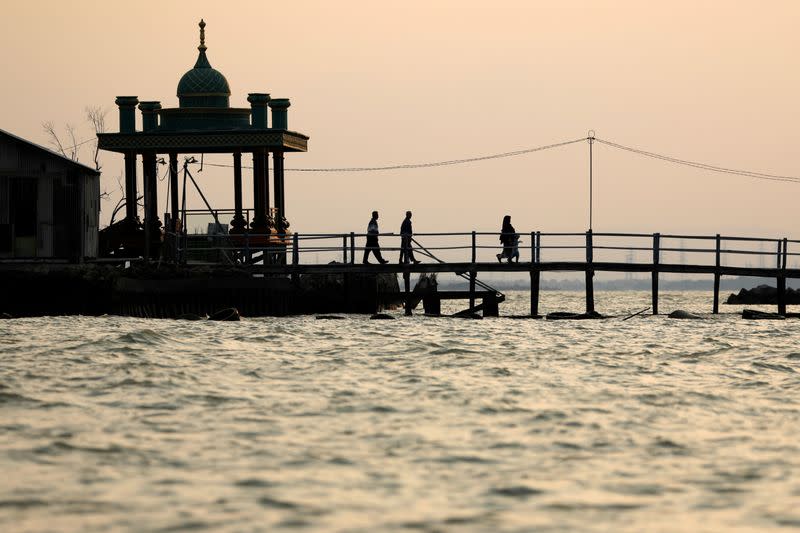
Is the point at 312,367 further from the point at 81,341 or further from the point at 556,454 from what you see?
the point at 556,454

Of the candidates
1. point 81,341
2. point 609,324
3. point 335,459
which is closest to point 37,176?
point 81,341

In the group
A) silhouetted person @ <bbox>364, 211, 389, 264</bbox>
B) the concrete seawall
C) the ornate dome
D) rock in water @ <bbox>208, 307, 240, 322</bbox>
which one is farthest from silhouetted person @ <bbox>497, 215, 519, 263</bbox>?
the ornate dome

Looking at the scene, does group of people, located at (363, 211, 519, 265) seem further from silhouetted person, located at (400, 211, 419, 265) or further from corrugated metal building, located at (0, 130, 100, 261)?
corrugated metal building, located at (0, 130, 100, 261)

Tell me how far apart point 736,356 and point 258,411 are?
10.8 m

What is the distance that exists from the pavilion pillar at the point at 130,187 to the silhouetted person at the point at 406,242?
28.3 feet

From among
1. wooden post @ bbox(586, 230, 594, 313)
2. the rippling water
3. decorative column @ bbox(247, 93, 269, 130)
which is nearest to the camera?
the rippling water

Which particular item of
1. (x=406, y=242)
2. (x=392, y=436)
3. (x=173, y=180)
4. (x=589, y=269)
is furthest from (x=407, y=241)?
(x=392, y=436)

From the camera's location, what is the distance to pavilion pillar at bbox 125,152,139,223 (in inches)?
1527

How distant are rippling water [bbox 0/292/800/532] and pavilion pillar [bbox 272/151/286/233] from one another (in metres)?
14.9

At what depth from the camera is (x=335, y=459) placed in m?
11.4

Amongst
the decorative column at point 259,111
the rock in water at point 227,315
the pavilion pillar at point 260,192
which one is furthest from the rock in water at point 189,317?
the decorative column at point 259,111

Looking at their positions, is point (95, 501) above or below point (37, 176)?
below

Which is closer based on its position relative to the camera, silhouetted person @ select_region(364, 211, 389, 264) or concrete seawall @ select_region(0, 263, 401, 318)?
concrete seawall @ select_region(0, 263, 401, 318)

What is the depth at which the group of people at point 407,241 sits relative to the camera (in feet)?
114
